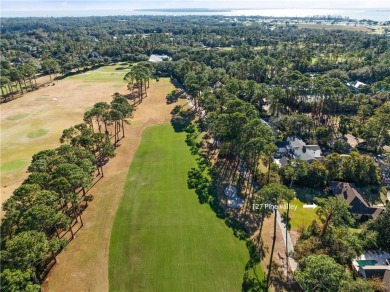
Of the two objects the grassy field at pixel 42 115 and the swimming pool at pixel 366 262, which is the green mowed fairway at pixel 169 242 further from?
the grassy field at pixel 42 115

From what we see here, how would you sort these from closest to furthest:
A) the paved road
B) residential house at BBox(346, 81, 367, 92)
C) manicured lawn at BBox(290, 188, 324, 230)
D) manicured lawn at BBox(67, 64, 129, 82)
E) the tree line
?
the tree line
the paved road
manicured lawn at BBox(290, 188, 324, 230)
residential house at BBox(346, 81, 367, 92)
manicured lawn at BBox(67, 64, 129, 82)

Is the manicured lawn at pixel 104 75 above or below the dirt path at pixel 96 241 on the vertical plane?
above

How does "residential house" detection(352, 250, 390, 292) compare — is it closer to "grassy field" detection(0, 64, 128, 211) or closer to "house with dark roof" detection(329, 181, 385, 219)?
"house with dark roof" detection(329, 181, 385, 219)

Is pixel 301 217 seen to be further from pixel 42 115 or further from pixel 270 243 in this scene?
pixel 42 115

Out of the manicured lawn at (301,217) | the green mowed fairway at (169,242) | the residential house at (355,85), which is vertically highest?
the residential house at (355,85)

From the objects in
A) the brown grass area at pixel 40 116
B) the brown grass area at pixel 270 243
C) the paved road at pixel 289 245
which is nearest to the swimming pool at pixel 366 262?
the paved road at pixel 289 245

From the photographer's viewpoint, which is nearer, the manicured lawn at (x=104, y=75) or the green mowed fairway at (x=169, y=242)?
the green mowed fairway at (x=169, y=242)

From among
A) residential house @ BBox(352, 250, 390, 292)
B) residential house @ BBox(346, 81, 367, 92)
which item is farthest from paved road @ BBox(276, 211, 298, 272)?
residential house @ BBox(346, 81, 367, 92)

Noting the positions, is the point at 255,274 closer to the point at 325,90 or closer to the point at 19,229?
the point at 19,229
